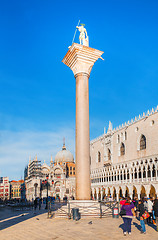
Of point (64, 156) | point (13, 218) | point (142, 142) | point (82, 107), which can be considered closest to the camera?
point (82, 107)

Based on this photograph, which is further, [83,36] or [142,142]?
[142,142]

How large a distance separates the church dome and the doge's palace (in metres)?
33.5

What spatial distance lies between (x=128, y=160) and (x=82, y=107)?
3294 centimetres

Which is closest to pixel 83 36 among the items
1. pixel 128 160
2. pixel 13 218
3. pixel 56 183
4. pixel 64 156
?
pixel 13 218

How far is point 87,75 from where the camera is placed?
18016 millimetres

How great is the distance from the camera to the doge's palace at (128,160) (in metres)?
41.2

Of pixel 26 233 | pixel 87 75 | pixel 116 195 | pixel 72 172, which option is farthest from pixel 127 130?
pixel 72 172

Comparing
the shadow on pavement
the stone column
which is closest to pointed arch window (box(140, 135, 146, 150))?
the shadow on pavement

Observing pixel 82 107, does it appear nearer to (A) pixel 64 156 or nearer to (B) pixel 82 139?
A: (B) pixel 82 139

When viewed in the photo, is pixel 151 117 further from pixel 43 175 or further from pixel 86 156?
pixel 43 175

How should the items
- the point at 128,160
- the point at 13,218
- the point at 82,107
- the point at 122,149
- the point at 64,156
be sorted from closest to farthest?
the point at 82,107
the point at 13,218
the point at 128,160
the point at 122,149
the point at 64,156

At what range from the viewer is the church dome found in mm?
95250

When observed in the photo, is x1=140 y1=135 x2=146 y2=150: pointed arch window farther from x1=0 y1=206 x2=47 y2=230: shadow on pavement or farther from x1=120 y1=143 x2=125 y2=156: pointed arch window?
x1=0 y1=206 x2=47 y2=230: shadow on pavement

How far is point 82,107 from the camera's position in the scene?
17.2 meters
